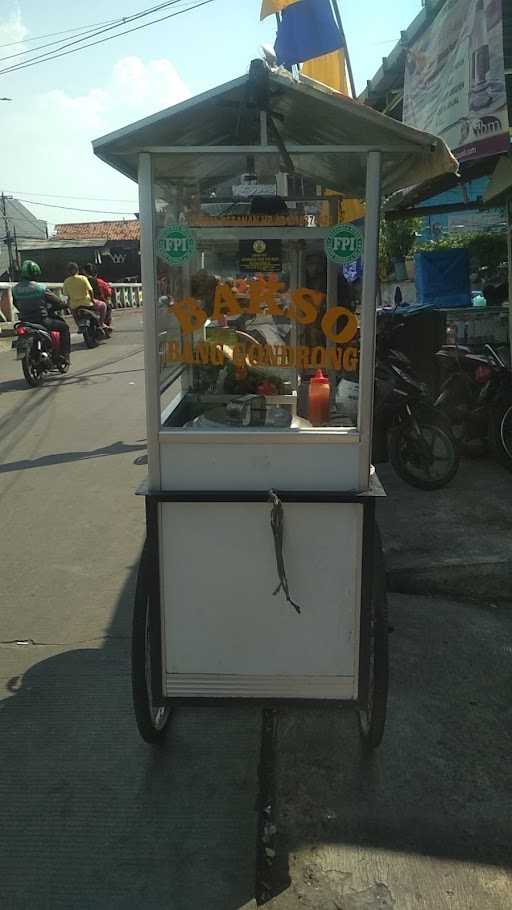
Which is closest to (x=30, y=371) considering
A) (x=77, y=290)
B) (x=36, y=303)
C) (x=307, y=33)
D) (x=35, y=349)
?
(x=35, y=349)

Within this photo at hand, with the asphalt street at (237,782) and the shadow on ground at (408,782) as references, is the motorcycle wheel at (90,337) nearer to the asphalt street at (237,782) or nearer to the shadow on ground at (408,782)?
the asphalt street at (237,782)

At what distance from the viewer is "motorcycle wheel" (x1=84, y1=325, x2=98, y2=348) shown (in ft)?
47.3

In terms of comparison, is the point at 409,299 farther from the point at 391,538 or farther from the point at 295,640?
the point at 295,640

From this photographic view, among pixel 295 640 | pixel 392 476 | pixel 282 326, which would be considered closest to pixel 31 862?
pixel 295 640

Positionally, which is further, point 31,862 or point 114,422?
point 114,422

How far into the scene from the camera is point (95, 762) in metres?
2.74

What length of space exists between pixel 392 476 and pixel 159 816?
4.00 meters

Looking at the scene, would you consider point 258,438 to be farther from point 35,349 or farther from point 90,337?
point 90,337

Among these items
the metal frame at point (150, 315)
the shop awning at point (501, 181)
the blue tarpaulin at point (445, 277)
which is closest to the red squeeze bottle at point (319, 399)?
the metal frame at point (150, 315)

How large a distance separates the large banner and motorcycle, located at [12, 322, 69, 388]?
6.25 m

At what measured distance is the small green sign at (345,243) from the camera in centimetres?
239

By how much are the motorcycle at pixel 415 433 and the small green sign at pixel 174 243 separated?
3.19 meters

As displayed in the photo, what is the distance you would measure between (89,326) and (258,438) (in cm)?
1252

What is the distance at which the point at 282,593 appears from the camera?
101 inches
